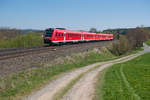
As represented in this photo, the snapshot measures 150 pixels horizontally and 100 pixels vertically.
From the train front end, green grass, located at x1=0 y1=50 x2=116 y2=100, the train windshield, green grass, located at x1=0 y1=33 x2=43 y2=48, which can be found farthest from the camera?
green grass, located at x1=0 y1=33 x2=43 y2=48

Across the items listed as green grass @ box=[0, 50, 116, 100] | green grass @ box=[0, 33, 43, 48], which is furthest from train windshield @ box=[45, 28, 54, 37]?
green grass @ box=[0, 50, 116, 100]

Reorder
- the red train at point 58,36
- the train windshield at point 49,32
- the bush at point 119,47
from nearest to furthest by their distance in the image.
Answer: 1. the red train at point 58,36
2. the train windshield at point 49,32
3. the bush at point 119,47

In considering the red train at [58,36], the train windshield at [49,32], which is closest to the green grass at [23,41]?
the red train at [58,36]

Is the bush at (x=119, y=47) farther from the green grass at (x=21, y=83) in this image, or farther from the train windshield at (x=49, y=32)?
the green grass at (x=21, y=83)

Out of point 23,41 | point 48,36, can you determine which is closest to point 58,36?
point 48,36

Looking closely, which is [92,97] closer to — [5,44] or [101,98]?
[101,98]

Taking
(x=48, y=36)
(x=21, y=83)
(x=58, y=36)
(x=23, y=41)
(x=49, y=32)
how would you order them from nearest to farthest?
(x=21, y=83)
(x=48, y=36)
(x=49, y=32)
(x=58, y=36)
(x=23, y=41)

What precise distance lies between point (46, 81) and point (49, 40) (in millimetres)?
17821

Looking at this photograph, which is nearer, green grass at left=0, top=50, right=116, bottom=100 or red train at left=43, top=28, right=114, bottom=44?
green grass at left=0, top=50, right=116, bottom=100

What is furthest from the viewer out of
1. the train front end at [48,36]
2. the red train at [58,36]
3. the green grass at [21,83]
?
the red train at [58,36]

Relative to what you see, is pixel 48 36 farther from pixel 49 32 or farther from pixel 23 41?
pixel 23 41

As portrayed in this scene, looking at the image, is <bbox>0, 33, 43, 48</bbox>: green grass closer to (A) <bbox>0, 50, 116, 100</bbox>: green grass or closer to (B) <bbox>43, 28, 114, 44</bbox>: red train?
(B) <bbox>43, 28, 114, 44</bbox>: red train

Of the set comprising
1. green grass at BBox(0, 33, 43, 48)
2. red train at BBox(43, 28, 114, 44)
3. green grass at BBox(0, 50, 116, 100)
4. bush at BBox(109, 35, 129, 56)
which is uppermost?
red train at BBox(43, 28, 114, 44)

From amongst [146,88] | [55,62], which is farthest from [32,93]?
[55,62]
